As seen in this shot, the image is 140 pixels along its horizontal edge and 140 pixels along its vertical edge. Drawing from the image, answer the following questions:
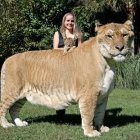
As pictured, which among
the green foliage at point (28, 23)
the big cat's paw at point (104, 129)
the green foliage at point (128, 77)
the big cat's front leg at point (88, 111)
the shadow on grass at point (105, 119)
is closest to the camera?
the big cat's front leg at point (88, 111)

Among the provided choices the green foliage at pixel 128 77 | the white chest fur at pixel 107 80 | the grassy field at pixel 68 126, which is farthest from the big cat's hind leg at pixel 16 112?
the green foliage at pixel 128 77

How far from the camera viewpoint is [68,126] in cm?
991

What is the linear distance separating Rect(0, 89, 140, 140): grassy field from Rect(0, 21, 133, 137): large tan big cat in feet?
1.01

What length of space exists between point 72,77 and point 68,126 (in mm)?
1245

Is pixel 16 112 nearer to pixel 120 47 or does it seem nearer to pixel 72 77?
pixel 72 77

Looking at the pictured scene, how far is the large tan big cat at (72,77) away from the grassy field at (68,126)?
31cm

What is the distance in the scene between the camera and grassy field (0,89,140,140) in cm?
894

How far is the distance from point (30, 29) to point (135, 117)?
1671 centimetres

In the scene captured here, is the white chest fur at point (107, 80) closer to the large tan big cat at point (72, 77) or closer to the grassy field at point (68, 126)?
the large tan big cat at point (72, 77)

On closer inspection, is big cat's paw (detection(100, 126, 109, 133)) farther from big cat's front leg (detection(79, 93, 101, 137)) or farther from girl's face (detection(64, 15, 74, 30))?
girl's face (detection(64, 15, 74, 30))

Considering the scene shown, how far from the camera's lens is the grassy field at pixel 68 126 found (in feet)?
29.3

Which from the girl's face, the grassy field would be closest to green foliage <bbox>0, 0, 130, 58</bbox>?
the grassy field

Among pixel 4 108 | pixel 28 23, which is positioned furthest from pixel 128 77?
pixel 4 108

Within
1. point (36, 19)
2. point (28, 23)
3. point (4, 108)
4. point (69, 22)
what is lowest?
point (28, 23)
